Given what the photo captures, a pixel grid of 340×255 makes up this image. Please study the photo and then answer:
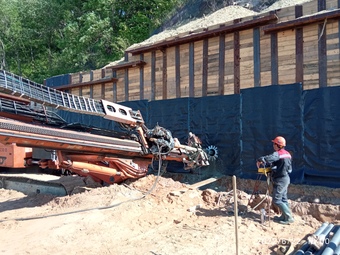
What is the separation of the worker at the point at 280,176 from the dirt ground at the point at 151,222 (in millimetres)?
274

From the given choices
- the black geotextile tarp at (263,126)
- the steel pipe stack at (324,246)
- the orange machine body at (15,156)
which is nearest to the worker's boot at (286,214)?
the steel pipe stack at (324,246)

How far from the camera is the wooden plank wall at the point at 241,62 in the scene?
8.70m

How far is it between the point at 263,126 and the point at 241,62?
7.18 ft

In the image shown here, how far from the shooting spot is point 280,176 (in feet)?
22.1

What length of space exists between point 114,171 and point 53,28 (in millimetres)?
24300

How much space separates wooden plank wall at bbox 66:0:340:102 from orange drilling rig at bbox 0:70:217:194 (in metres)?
2.63

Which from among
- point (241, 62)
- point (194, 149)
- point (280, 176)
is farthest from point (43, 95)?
point (241, 62)

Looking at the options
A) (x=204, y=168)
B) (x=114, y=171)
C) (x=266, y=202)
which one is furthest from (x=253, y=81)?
(x=114, y=171)

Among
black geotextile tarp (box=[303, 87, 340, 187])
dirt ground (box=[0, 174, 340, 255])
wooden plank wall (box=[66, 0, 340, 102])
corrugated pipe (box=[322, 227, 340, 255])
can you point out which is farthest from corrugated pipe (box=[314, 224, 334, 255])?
wooden plank wall (box=[66, 0, 340, 102])

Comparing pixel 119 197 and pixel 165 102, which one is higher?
pixel 165 102

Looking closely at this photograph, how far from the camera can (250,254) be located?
5.27 m

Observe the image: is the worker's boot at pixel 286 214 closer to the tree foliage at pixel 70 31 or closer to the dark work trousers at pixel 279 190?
the dark work trousers at pixel 279 190

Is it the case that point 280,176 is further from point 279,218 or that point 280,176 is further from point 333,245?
point 333,245

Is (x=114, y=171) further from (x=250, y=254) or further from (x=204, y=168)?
(x=250, y=254)
